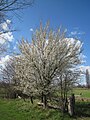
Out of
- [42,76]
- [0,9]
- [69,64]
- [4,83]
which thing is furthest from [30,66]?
[4,83]

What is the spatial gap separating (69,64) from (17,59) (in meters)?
5.26

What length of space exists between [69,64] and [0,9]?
12566 mm

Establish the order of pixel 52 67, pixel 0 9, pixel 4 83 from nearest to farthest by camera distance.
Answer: pixel 0 9 → pixel 52 67 → pixel 4 83

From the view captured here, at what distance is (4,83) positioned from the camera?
44.2 metres

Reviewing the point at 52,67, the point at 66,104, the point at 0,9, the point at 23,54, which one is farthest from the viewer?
the point at 23,54

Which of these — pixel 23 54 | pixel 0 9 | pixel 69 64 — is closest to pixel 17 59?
pixel 23 54

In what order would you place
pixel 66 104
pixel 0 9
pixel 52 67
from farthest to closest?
pixel 52 67
pixel 66 104
pixel 0 9

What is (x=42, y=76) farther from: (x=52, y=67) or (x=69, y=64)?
(x=69, y=64)

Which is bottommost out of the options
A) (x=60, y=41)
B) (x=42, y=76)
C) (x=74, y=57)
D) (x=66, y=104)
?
(x=66, y=104)

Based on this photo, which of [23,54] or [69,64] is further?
[23,54]

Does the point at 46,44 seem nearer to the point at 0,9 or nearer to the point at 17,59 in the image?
the point at 17,59

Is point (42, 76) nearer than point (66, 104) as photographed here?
No

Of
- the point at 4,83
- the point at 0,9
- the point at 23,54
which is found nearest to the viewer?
the point at 0,9

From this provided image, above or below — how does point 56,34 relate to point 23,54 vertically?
above
